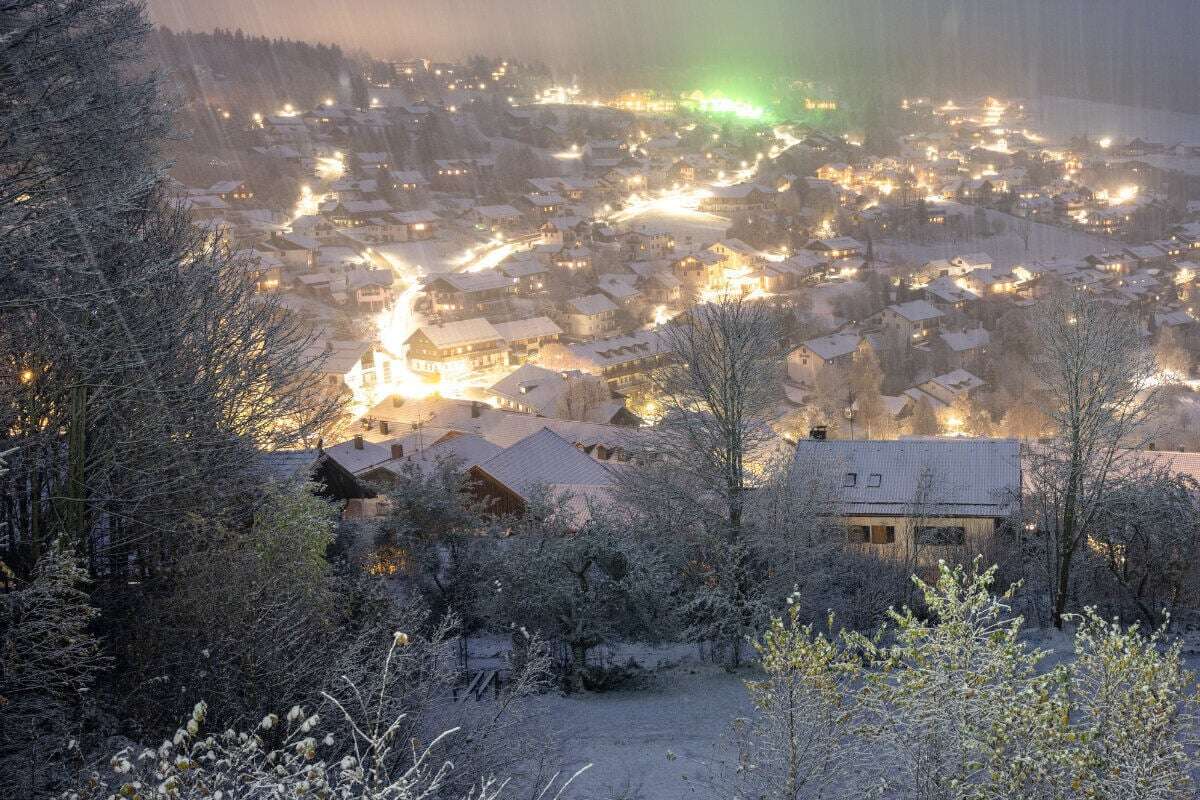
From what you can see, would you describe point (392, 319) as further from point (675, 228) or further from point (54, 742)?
point (54, 742)

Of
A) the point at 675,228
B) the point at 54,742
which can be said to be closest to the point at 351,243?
the point at 675,228

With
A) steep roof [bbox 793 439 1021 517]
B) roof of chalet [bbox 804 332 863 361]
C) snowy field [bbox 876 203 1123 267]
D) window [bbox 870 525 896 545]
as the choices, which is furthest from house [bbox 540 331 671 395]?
snowy field [bbox 876 203 1123 267]

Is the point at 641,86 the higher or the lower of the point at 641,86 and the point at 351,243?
the higher

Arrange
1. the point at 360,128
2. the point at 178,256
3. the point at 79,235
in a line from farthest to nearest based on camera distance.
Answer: the point at 360,128, the point at 178,256, the point at 79,235

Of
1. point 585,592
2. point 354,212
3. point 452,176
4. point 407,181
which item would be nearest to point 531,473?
point 585,592

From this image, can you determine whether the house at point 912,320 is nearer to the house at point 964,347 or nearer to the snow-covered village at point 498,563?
the house at point 964,347

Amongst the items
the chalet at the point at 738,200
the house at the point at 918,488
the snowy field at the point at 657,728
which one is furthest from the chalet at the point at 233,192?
the snowy field at the point at 657,728
